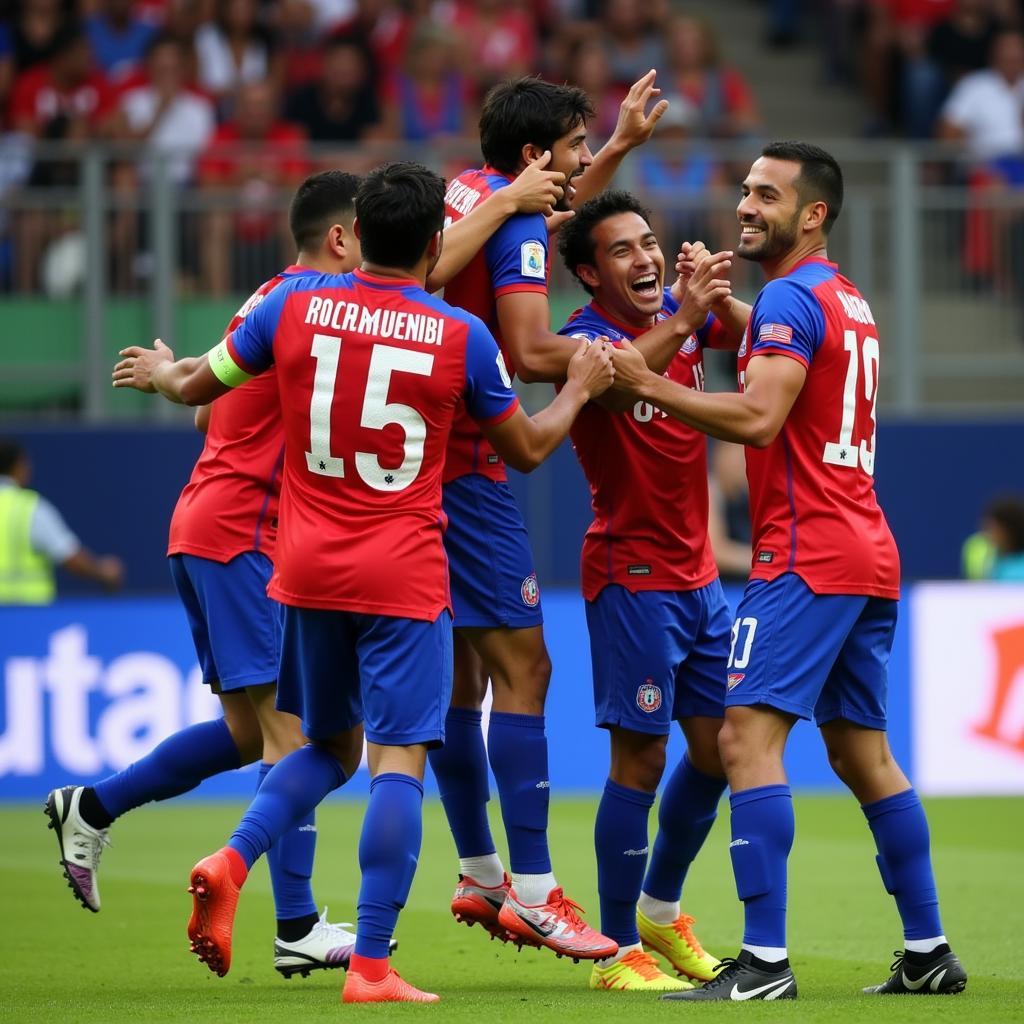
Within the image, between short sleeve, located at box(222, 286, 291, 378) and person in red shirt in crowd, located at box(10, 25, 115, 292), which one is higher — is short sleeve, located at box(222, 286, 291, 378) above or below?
below

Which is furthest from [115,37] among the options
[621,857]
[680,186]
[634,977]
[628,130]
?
[634,977]

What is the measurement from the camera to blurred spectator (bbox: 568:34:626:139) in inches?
598

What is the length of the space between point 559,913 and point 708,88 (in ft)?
36.2

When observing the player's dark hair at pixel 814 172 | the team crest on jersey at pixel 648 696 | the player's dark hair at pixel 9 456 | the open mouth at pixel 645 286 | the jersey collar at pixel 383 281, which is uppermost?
the player's dark hair at pixel 814 172

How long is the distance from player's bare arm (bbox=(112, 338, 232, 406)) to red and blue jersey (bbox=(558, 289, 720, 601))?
1.20 m

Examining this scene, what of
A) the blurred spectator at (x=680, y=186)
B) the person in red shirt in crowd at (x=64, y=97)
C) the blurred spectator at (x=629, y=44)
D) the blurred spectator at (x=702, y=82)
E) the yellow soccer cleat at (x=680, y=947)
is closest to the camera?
the yellow soccer cleat at (x=680, y=947)

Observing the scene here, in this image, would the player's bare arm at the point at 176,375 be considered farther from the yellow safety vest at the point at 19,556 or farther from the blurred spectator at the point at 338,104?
the blurred spectator at the point at 338,104

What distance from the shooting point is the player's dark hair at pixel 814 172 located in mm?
5977

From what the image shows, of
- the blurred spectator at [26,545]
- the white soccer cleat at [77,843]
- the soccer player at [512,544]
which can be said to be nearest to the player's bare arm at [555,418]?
the soccer player at [512,544]

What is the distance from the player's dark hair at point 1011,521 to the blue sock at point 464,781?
7.56 meters

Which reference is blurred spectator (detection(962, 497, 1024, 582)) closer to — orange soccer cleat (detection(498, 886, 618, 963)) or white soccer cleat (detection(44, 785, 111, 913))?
orange soccer cleat (detection(498, 886, 618, 963))

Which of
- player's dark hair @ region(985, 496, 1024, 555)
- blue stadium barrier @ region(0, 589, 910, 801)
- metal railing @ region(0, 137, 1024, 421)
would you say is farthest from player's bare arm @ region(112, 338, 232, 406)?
player's dark hair @ region(985, 496, 1024, 555)

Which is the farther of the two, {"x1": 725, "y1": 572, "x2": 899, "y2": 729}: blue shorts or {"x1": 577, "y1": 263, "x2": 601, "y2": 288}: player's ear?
Answer: {"x1": 577, "y1": 263, "x2": 601, "y2": 288}: player's ear

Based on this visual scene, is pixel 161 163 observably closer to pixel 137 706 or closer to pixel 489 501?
pixel 137 706
